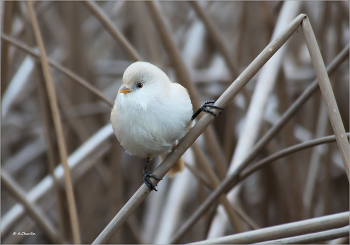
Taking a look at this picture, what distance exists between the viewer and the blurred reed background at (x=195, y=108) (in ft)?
4.48

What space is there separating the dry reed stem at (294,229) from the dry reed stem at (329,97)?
114mm

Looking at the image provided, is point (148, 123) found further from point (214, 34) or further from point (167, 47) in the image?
point (214, 34)

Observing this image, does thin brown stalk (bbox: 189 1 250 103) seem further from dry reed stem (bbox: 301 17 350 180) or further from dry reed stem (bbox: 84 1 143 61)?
dry reed stem (bbox: 301 17 350 180)

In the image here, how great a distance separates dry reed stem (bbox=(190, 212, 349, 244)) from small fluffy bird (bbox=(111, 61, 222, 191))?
313 mm

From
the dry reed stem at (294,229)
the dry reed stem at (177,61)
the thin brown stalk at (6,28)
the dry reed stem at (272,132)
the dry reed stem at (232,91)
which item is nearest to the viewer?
the dry reed stem at (294,229)

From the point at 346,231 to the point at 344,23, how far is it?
151cm

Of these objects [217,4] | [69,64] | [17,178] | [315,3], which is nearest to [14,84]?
[69,64]

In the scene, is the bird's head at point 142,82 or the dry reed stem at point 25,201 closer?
the bird's head at point 142,82

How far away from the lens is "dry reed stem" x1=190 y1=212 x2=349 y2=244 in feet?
2.12

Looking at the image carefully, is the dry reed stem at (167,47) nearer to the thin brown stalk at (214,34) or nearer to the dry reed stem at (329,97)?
the thin brown stalk at (214,34)

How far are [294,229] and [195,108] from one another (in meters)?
0.80

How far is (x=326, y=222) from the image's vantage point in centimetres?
65

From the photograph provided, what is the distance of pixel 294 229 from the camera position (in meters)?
0.67

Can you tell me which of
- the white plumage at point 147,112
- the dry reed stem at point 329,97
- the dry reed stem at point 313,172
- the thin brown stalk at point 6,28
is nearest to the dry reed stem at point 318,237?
the dry reed stem at point 329,97
